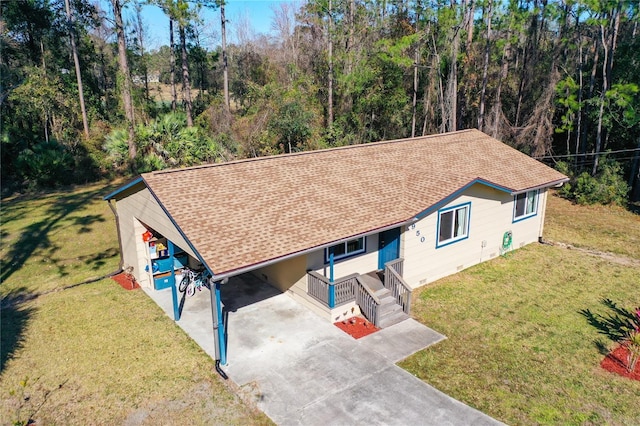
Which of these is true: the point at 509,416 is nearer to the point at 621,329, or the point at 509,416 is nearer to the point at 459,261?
the point at 621,329

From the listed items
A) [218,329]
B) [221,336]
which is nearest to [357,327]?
[221,336]

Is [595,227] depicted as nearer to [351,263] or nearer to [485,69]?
[485,69]

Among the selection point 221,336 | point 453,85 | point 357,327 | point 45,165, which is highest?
point 453,85

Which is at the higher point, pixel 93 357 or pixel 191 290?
pixel 191 290

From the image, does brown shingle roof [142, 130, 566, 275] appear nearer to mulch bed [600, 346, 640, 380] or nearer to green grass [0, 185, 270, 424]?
green grass [0, 185, 270, 424]

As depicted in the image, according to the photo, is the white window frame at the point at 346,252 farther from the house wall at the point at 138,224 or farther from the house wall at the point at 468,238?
the house wall at the point at 138,224

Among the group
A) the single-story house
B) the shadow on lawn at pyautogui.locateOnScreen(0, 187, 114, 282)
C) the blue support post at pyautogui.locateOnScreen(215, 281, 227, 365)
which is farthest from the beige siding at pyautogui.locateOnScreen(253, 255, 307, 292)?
the shadow on lawn at pyautogui.locateOnScreen(0, 187, 114, 282)
